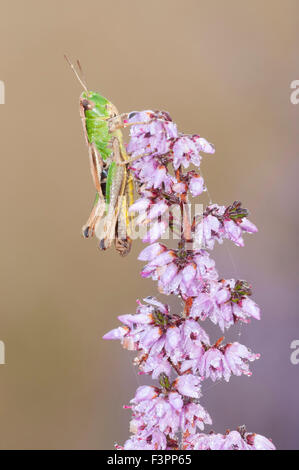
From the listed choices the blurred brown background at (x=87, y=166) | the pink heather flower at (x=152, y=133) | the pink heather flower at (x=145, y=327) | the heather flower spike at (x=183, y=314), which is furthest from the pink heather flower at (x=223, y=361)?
the blurred brown background at (x=87, y=166)

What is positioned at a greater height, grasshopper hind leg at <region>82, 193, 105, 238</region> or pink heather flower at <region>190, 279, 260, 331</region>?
grasshopper hind leg at <region>82, 193, 105, 238</region>

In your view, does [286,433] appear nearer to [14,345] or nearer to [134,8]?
[14,345]

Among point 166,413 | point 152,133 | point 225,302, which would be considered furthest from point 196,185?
point 166,413

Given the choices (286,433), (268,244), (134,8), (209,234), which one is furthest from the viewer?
(134,8)

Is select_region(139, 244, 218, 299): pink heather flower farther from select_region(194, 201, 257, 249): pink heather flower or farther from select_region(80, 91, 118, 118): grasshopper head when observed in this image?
select_region(80, 91, 118, 118): grasshopper head

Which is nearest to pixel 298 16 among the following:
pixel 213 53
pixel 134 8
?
pixel 213 53

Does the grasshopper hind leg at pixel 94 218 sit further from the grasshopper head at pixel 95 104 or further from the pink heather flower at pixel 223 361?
the pink heather flower at pixel 223 361

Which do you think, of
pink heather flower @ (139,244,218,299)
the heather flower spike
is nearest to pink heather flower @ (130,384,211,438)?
the heather flower spike
